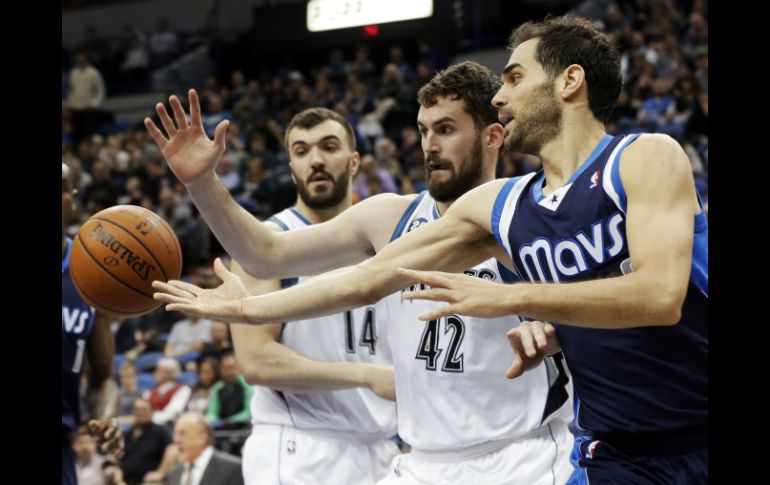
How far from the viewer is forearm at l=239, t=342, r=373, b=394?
190 inches

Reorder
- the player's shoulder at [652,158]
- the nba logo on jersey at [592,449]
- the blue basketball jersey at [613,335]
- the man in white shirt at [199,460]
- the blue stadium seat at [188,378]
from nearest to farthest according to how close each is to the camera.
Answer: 1. the player's shoulder at [652,158]
2. the blue basketball jersey at [613,335]
3. the nba logo on jersey at [592,449]
4. the man in white shirt at [199,460]
5. the blue stadium seat at [188,378]

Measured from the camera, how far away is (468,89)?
4.48 meters

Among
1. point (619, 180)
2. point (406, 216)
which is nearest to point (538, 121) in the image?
point (619, 180)

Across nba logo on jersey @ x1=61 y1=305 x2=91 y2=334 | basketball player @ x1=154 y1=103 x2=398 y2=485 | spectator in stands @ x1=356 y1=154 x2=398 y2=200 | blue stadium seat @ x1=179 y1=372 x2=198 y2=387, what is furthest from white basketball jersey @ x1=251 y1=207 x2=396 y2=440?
spectator in stands @ x1=356 y1=154 x2=398 y2=200

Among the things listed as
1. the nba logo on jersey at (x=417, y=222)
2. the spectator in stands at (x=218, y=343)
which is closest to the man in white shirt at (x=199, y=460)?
the spectator in stands at (x=218, y=343)

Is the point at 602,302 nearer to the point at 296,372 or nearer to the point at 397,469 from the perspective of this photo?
the point at 397,469

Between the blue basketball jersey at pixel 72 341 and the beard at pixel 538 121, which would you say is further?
the blue basketball jersey at pixel 72 341

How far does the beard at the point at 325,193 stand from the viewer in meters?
5.41

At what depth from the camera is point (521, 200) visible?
351 cm

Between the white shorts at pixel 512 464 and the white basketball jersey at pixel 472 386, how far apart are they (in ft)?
0.18

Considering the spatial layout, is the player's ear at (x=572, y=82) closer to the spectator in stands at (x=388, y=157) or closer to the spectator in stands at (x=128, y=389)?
the spectator in stands at (x=128, y=389)

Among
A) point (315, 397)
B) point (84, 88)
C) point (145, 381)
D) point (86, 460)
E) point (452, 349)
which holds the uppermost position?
point (84, 88)

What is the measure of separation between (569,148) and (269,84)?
16.2m
